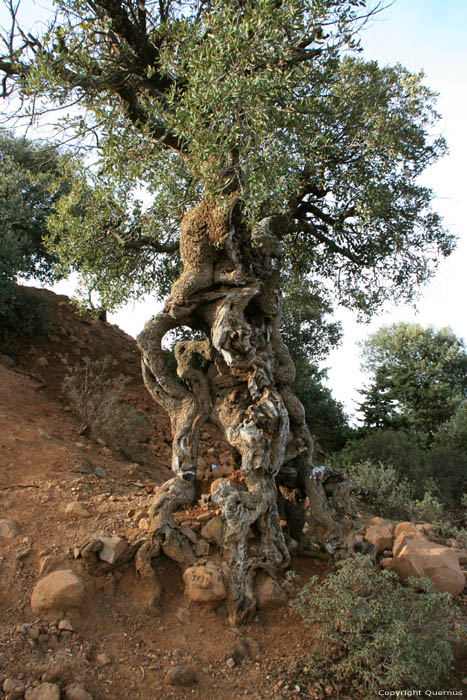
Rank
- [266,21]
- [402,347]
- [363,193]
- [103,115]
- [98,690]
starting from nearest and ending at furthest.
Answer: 1. [98,690]
2. [266,21]
3. [103,115]
4. [363,193]
5. [402,347]

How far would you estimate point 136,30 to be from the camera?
630 cm

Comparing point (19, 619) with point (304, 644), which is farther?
point (304, 644)

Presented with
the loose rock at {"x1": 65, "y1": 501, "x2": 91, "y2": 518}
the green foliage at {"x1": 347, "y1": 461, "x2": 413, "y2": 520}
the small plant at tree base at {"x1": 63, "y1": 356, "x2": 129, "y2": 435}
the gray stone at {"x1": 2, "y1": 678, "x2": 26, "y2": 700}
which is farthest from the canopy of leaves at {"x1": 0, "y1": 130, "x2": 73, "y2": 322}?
the gray stone at {"x1": 2, "y1": 678, "x2": 26, "y2": 700}

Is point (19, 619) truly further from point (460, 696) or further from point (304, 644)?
point (460, 696)

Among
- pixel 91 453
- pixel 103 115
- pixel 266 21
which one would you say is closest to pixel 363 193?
pixel 266 21

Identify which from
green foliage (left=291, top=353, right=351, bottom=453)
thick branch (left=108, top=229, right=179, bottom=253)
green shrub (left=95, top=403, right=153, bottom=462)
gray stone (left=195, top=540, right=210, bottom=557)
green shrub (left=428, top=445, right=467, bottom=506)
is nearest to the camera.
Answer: gray stone (left=195, top=540, right=210, bottom=557)

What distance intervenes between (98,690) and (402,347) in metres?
20.6

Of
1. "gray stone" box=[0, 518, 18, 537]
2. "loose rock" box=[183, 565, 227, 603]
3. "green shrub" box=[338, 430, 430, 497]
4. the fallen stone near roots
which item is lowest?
"gray stone" box=[0, 518, 18, 537]

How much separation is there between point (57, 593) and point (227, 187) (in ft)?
14.4

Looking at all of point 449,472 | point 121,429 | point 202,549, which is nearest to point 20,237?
point 121,429

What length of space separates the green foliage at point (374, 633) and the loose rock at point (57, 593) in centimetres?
182

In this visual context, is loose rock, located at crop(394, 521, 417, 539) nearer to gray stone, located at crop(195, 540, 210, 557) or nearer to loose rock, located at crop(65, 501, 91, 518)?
gray stone, located at crop(195, 540, 210, 557)

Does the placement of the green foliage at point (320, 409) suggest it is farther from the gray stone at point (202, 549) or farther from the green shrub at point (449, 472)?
the gray stone at point (202, 549)

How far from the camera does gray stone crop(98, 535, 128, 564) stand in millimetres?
4383
